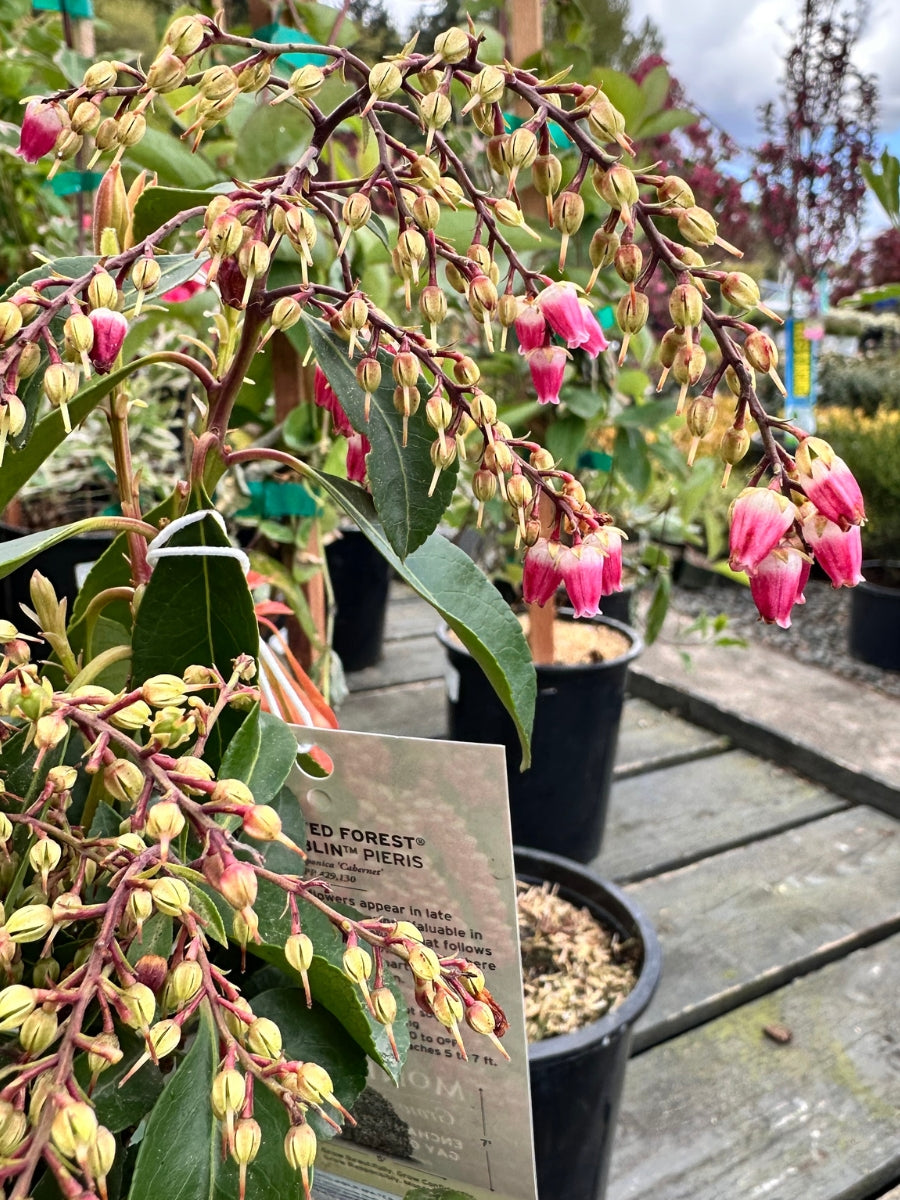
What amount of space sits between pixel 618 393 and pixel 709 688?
2.31 feet

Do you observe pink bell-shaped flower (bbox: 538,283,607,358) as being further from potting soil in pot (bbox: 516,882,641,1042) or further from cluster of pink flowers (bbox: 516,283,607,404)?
potting soil in pot (bbox: 516,882,641,1042)

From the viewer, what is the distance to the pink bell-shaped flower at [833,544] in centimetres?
38

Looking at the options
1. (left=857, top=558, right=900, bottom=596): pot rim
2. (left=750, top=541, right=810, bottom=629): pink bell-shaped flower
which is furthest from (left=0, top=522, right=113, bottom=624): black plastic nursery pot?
(left=857, top=558, right=900, bottom=596): pot rim

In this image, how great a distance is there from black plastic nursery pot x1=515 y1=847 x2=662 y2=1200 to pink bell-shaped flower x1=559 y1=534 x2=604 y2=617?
0.41 metres

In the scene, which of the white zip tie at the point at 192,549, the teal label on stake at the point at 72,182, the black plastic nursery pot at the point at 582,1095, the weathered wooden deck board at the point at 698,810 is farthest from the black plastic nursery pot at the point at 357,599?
the white zip tie at the point at 192,549

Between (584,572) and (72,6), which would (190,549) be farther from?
(72,6)

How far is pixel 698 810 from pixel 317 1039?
1.08 metres

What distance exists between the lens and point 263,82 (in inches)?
14.3

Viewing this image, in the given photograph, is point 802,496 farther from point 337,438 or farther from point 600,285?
point 600,285

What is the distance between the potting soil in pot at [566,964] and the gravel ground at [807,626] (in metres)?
1.30

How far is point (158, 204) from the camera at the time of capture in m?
0.51

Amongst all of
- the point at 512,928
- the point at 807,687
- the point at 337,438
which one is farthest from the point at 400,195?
the point at 807,687

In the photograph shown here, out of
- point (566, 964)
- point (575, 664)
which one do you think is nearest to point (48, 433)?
point (566, 964)

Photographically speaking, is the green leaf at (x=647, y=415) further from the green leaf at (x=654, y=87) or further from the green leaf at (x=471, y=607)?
the green leaf at (x=471, y=607)
